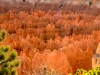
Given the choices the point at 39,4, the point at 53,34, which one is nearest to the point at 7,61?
the point at 53,34

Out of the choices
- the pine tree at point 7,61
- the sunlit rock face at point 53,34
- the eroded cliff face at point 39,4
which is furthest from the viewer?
the eroded cliff face at point 39,4

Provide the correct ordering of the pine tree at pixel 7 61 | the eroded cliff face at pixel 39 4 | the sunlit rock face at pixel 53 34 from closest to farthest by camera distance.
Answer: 1. the pine tree at pixel 7 61
2. the sunlit rock face at pixel 53 34
3. the eroded cliff face at pixel 39 4

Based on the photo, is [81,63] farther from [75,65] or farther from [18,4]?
[18,4]

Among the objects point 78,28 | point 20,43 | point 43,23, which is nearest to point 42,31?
point 78,28

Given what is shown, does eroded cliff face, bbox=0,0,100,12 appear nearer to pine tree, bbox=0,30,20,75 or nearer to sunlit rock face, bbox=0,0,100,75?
sunlit rock face, bbox=0,0,100,75

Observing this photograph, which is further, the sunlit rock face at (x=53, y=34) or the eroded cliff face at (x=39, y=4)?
the eroded cliff face at (x=39, y=4)

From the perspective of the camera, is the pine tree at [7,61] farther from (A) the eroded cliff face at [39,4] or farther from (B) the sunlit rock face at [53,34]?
(A) the eroded cliff face at [39,4]

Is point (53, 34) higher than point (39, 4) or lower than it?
lower

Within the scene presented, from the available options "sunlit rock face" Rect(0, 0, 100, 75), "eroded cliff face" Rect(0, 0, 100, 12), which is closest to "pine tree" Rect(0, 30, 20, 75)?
"sunlit rock face" Rect(0, 0, 100, 75)

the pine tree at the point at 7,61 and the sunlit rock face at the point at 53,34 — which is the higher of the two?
the pine tree at the point at 7,61

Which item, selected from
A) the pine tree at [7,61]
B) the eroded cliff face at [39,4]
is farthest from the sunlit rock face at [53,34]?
the pine tree at [7,61]

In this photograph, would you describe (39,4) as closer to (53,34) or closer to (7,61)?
(53,34)

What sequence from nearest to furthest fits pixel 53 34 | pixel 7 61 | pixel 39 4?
pixel 7 61
pixel 53 34
pixel 39 4

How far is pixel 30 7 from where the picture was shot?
115m
